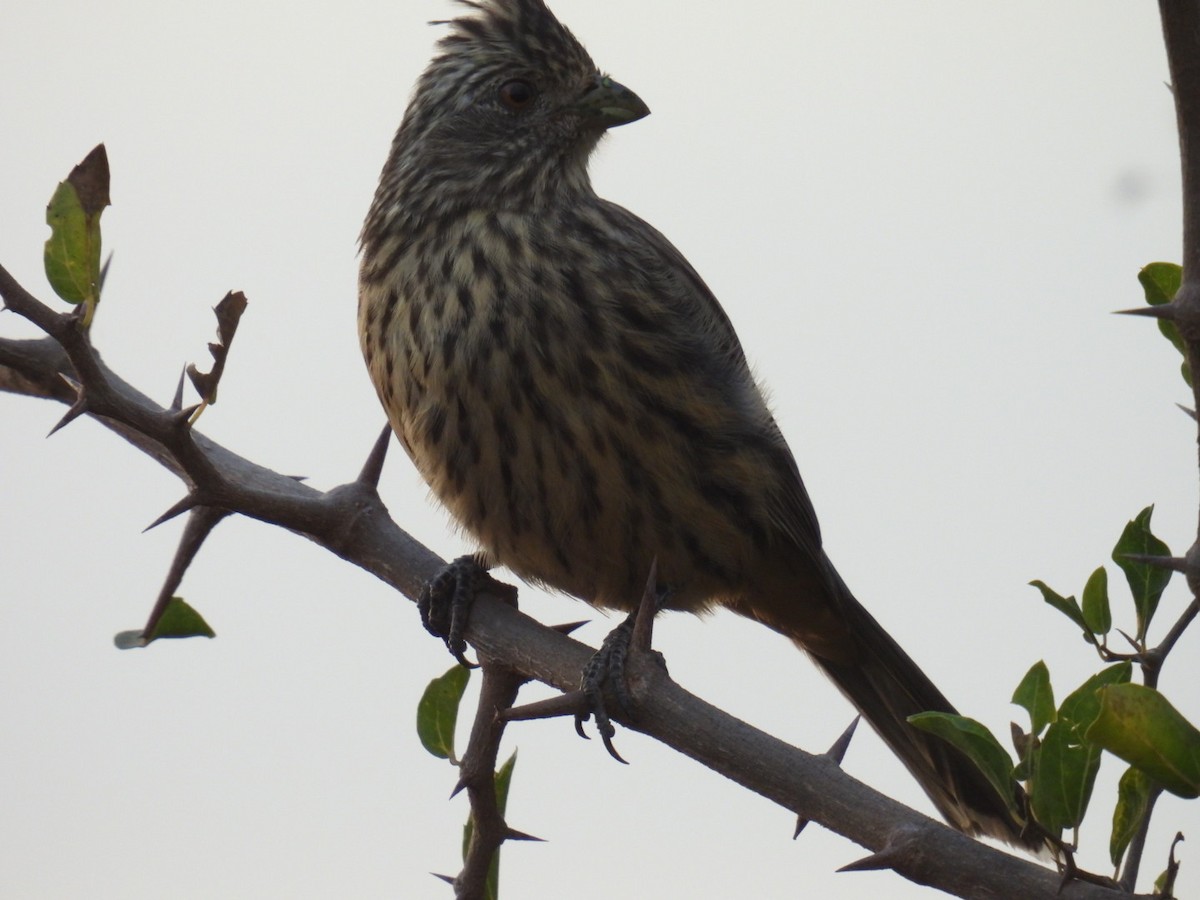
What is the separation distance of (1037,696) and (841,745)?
1.20ft

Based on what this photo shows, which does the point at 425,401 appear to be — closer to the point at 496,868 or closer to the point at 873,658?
the point at 496,868

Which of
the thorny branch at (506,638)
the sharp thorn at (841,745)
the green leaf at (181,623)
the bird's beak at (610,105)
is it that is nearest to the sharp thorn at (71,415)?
the thorny branch at (506,638)

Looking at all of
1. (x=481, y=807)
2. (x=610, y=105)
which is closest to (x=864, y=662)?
(x=610, y=105)

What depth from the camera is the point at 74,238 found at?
2705 millimetres

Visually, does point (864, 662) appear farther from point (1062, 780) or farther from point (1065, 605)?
point (1062, 780)

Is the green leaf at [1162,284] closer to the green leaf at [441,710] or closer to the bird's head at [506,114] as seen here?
the green leaf at [441,710]

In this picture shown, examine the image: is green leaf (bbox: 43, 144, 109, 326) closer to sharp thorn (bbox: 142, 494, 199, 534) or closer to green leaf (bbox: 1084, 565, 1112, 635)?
sharp thorn (bbox: 142, 494, 199, 534)

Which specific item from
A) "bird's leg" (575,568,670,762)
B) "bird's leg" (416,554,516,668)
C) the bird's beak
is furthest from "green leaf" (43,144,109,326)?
the bird's beak

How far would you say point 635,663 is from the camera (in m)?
2.88

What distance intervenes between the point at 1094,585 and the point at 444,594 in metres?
1.75

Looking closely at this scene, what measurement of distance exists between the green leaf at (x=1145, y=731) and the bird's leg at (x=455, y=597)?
184 cm

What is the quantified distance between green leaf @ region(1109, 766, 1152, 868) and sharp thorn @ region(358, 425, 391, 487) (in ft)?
5.66

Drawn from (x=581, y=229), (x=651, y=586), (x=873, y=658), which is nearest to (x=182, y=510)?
(x=651, y=586)

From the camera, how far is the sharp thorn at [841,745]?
270 cm
